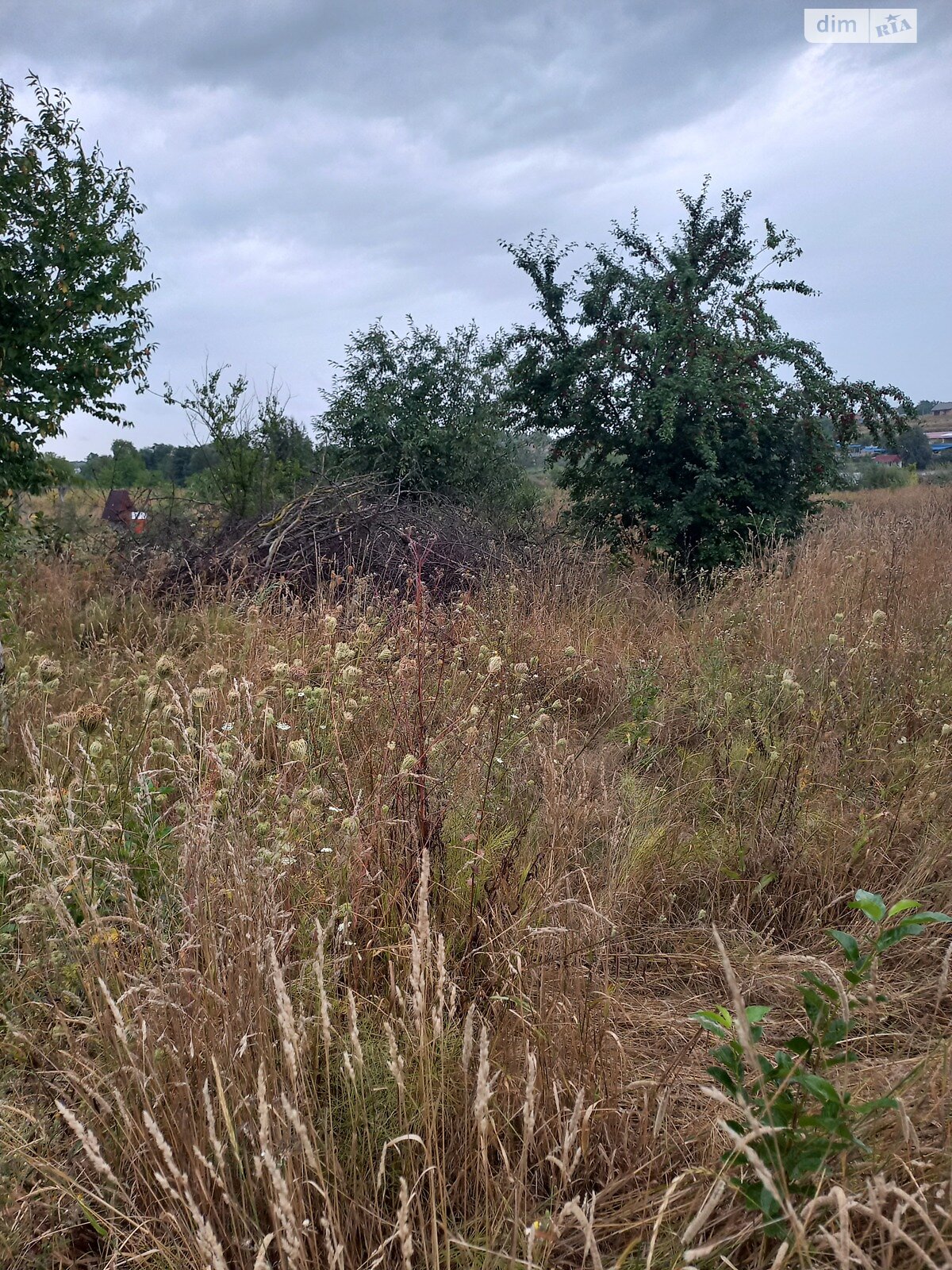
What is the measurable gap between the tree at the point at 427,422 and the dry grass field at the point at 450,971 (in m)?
8.07

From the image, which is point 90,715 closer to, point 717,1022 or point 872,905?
point 717,1022

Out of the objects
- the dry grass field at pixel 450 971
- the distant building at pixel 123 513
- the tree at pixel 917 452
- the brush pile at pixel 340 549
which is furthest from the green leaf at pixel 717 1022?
the tree at pixel 917 452

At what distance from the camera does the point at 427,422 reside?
40.2 feet

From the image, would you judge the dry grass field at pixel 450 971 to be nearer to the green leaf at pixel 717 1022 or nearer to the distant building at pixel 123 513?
the green leaf at pixel 717 1022

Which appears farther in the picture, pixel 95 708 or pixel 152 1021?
pixel 95 708

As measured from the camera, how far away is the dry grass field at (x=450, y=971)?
1443mm

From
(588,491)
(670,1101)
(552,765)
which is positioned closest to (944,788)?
(552,765)

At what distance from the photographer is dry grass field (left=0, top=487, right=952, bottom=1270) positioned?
1443 mm

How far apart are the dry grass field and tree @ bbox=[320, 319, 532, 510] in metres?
8.07

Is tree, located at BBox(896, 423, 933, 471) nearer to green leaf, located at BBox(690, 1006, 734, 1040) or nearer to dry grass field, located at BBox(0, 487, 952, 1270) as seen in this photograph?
dry grass field, located at BBox(0, 487, 952, 1270)

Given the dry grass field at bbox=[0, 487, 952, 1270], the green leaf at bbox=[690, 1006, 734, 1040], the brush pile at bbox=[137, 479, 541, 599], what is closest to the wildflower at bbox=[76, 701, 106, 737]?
the dry grass field at bbox=[0, 487, 952, 1270]

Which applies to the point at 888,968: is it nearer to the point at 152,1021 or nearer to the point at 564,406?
the point at 152,1021

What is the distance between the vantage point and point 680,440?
9.10 meters

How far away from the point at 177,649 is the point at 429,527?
3694 mm
